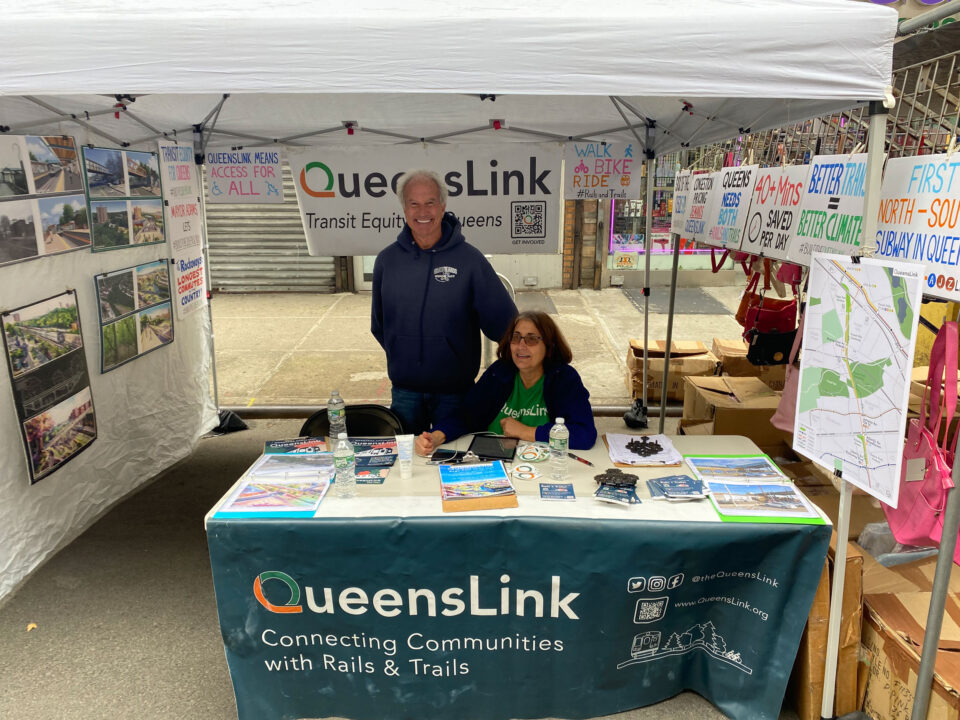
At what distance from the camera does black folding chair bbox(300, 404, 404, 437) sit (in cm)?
334

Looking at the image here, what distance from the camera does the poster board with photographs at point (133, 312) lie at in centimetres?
399

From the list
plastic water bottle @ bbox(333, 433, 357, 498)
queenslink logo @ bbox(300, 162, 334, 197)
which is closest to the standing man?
plastic water bottle @ bbox(333, 433, 357, 498)

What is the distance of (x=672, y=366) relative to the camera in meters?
5.88

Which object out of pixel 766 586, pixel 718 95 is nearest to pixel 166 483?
pixel 766 586

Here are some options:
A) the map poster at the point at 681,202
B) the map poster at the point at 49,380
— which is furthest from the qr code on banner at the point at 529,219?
the map poster at the point at 49,380

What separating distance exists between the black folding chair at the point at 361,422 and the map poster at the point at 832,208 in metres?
2.09

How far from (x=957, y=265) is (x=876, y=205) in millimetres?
327

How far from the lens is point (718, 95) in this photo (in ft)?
6.99

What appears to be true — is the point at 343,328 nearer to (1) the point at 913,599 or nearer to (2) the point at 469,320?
(2) the point at 469,320

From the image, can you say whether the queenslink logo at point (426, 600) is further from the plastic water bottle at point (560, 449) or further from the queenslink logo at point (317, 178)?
the queenslink logo at point (317, 178)

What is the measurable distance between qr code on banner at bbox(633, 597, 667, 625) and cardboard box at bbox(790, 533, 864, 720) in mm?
525

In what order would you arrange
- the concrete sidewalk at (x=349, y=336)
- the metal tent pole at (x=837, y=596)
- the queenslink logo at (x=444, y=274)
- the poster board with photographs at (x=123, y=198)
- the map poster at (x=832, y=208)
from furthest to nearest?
the concrete sidewalk at (x=349, y=336)
the poster board with photographs at (x=123, y=198)
the queenslink logo at (x=444, y=274)
the map poster at (x=832, y=208)
the metal tent pole at (x=837, y=596)

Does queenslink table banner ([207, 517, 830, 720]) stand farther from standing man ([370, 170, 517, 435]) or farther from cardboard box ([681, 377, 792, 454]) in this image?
cardboard box ([681, 377, 792, 454])

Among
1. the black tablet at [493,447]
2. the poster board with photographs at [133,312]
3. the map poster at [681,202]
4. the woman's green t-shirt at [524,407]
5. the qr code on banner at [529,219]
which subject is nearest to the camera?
the black tablet at [493,447]
